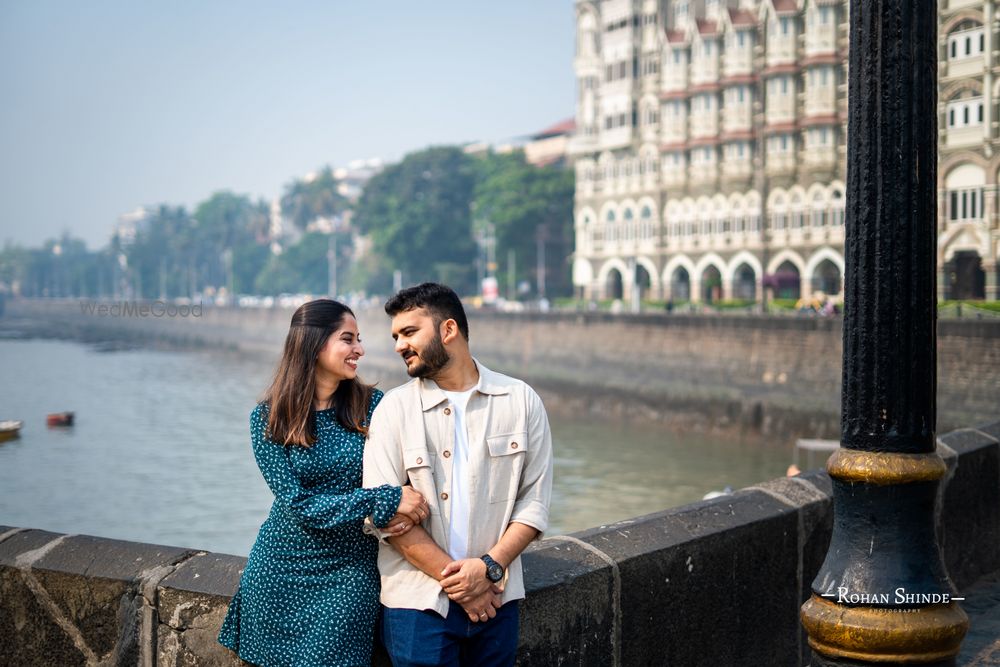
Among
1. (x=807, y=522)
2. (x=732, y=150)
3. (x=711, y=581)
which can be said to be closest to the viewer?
(x=711, y=581)

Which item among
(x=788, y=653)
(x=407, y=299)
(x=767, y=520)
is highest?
(x=407, y=299)

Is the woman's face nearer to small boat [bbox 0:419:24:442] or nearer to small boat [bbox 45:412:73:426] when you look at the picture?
small boat [bbox 0:419:24:442]

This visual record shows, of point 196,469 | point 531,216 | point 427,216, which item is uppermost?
point 427,216

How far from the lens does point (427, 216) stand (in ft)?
273

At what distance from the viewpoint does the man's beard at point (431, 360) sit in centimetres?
294

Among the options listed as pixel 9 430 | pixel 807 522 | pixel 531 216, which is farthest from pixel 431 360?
pixel 531 216

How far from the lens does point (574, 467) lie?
1142 inches

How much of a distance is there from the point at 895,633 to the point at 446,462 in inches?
49.2

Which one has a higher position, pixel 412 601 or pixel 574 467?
pixel 412 601

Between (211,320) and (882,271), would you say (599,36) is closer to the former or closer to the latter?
(211,320)

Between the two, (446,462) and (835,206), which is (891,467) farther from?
(835,206)

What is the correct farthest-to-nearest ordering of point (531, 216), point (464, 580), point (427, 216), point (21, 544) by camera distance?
1. point (427, 216)
2. point (531, 216)
3. point (21, 544)
4. point (464, 580)

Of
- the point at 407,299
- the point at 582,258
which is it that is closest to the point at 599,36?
the point at 582,258

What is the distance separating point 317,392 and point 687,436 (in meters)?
32.2
